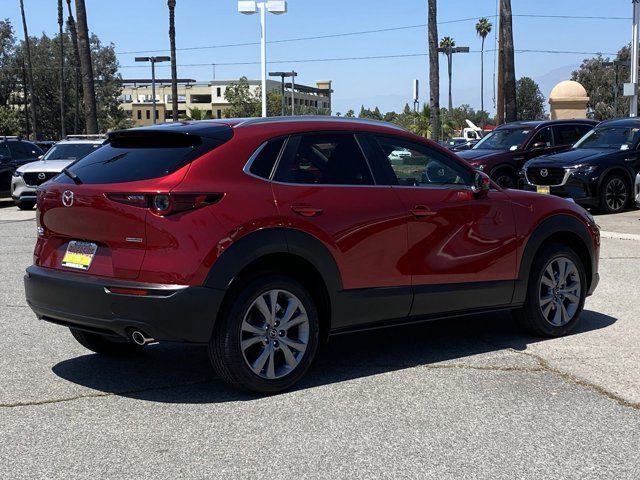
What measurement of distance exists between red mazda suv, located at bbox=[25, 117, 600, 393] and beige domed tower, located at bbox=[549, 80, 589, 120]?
3306 centimetres

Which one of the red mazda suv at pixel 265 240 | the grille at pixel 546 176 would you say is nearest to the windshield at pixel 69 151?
the grille at pixel 546 176

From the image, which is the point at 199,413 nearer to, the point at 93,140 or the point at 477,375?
the point at 477,375

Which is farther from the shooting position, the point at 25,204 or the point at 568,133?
the point at 25,204

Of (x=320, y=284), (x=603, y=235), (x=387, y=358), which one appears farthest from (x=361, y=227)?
(x=603, y=235)

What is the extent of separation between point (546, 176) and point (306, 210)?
12170mm

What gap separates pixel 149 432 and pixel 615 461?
246cm

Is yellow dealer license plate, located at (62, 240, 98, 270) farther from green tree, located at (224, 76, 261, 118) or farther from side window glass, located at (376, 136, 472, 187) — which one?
green tree, located at (224, 76, 261, 118)

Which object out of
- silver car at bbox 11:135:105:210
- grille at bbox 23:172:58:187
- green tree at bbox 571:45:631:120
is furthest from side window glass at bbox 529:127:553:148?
green tree at bbox 571:45:631:120

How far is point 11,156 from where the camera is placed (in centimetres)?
2211

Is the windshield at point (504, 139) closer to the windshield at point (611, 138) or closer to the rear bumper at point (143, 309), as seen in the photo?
the windshield at point (611, 138)

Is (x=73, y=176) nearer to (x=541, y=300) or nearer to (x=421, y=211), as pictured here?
(x=421, y=211)

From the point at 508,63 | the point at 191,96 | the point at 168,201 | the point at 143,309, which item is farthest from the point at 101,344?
the point at 191,96

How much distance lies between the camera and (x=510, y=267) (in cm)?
626

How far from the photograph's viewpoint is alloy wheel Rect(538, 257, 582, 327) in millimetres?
6578
